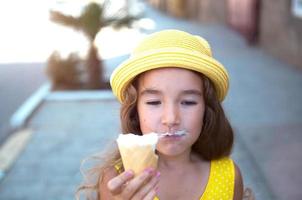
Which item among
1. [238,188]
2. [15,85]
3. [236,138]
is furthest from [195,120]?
[15,85]

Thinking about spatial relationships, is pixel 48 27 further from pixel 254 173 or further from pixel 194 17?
pixel 254 173

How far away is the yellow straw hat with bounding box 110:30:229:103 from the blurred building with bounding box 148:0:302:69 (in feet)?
26.9

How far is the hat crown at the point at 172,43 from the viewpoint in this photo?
74.0 inches

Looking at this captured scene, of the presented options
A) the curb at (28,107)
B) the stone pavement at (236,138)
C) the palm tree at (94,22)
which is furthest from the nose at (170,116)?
the palm tree at (94,22)

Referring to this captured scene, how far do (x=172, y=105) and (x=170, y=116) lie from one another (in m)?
0.05

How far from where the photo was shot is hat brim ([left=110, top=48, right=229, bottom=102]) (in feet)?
5.97

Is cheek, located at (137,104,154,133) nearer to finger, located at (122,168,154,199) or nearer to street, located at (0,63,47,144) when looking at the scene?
finger, located at (122,168,154,199)

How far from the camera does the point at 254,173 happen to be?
4.85 m

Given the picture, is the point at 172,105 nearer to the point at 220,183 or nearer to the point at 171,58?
the point at 171,58

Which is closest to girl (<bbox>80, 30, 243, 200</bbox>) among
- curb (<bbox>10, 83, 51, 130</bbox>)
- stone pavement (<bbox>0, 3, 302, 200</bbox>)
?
stone pavement (<bbox>0, 3, 302, 200</bbox>)

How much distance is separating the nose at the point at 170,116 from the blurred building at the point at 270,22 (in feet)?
27.6

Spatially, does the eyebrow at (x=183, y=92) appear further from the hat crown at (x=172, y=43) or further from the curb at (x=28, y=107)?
the curb at (x=28, y=107)

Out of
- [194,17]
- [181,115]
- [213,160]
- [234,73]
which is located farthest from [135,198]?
[194,17]

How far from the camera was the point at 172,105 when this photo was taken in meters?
1.78
